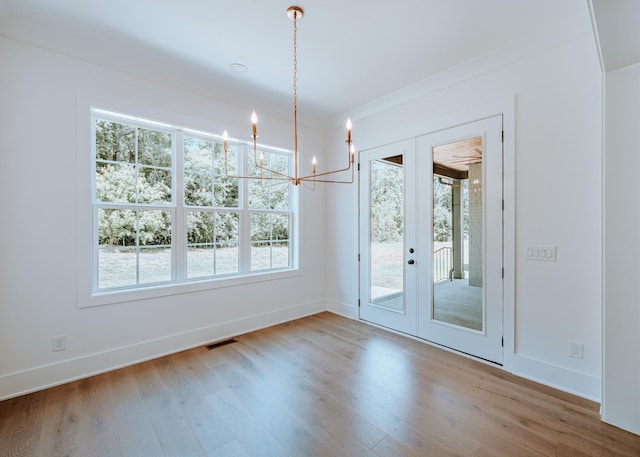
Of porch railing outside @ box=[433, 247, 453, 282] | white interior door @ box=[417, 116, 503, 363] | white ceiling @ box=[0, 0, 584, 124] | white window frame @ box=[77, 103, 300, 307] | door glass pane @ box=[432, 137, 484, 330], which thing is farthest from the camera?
porch railing outside @ box=[433, 247, 453, 282]

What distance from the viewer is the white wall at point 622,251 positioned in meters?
1.89

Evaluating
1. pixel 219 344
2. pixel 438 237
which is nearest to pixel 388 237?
pixel 438 237

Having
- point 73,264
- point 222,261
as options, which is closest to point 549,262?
point 222,261

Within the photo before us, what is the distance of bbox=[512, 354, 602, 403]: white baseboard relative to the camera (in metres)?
2.22

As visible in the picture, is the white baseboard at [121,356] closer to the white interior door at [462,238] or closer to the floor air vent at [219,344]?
the floor air vent at [219,344]

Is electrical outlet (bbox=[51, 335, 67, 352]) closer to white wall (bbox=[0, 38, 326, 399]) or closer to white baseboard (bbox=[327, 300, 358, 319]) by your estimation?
white wall (bbox=[0, 38, 326, 399])

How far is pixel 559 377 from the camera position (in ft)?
7.80

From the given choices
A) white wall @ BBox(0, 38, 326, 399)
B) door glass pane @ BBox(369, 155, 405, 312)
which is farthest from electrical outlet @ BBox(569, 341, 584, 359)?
white wall @ BBox(0, 38, 326, 399)

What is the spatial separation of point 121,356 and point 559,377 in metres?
3.96

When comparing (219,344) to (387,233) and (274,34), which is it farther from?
(274,34)

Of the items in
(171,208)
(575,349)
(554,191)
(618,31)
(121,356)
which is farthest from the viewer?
(171,208)

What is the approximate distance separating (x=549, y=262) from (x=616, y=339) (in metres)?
0.69

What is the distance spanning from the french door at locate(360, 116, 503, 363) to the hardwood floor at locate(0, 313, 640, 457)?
48 cm

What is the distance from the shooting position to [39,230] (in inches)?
95.6
